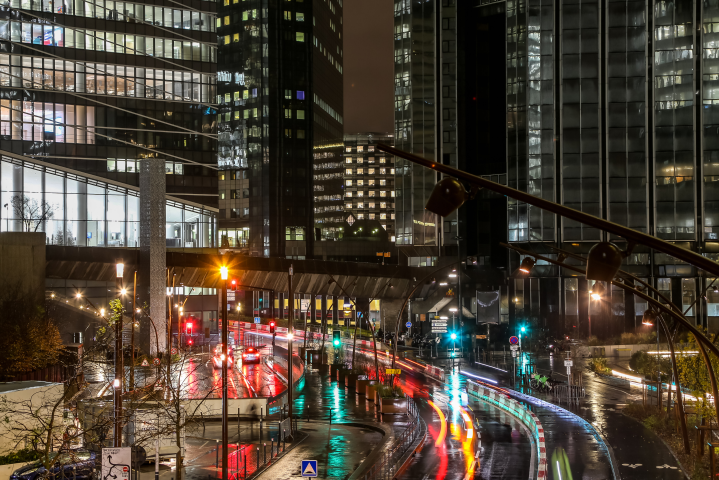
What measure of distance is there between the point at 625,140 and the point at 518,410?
48.6 meters

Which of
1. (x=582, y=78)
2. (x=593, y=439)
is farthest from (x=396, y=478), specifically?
(x=582, y=78)

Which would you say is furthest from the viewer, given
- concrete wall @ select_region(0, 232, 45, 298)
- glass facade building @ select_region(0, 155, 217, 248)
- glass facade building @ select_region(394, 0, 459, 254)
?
glass facade building @ select_region(394, 0, 459, 254)

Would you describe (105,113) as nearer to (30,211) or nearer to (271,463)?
(30,211)

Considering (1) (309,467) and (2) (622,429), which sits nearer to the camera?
(1) (309,467)

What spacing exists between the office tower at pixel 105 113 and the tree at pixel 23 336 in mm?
40967

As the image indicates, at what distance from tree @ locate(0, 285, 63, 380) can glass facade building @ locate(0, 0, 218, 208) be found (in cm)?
4610

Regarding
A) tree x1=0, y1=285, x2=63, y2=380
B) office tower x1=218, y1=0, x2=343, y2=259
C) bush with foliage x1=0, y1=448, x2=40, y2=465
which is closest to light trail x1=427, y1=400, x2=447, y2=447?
bush with foliage x1=0, y1=448, x2=40, y2=465

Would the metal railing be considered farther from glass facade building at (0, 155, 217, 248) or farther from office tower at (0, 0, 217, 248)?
office tower at (0, 0, 217, 248)

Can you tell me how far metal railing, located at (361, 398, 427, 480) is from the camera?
89.1 feet

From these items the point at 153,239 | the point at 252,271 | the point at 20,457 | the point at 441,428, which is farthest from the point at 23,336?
the point at 252,271

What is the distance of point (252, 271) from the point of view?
76750 mm

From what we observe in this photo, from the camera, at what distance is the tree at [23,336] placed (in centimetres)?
4353

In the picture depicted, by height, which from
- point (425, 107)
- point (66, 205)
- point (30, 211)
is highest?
point (425, 107)

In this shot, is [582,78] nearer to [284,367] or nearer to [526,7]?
[526,7]
